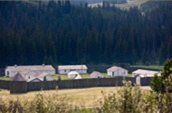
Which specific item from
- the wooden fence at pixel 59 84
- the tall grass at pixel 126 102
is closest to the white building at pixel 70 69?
the wooden fence at pixel 59 84

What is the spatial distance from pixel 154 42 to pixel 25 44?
35615mm

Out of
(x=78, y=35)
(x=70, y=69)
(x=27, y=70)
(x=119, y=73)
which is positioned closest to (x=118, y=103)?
(x=27, y=70)

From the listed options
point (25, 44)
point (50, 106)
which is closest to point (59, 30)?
point (25, 44)

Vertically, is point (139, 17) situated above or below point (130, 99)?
below

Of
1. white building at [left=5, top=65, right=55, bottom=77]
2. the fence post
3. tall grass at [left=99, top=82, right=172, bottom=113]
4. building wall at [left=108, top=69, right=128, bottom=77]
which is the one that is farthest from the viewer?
building wall at [left=108, top=69, right=128, bottom=77]

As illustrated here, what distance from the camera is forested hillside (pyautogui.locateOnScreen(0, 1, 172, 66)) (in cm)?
9734

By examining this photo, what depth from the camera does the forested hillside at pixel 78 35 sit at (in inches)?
3832

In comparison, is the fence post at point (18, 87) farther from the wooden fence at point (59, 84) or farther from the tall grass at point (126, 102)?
the tall grass at point (126, 102)

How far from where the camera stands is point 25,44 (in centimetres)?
9825

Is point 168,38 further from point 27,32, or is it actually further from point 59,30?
point 27,32

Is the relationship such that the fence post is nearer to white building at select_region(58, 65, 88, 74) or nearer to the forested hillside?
white building at select_region(58, 65, 88, 74)

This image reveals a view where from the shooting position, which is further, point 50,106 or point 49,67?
point 49,67

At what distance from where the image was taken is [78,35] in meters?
110

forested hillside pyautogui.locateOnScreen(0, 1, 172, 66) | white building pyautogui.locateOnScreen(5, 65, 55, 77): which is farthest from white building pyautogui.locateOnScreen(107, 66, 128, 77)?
forested hillside pyautogui.locateOnScreen(0, 1, 172, 66)
